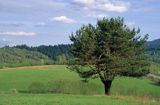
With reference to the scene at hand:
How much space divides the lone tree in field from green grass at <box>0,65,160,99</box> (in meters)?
8.60

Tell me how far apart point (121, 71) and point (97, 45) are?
4.68m

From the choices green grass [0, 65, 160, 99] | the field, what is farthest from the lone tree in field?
green grass [0, 65, 160, 99]

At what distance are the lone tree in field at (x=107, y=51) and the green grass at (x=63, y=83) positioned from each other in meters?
8.60

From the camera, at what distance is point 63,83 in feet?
232

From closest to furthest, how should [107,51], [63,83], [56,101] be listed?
[56,101]
[107,51]
[63,83]

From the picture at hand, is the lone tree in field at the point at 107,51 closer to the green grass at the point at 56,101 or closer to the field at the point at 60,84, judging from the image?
the field at the point at 60,84

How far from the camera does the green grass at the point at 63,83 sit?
69.1 m

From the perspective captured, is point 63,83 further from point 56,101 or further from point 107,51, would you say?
point 56,101

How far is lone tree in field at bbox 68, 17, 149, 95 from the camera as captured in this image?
57188 mm

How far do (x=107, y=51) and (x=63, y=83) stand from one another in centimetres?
1555

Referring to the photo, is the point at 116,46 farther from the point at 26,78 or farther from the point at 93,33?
the point at 26,78

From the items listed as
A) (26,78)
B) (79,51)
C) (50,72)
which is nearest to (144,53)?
(79,51)

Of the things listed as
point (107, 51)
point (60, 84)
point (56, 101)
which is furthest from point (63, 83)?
point (56, 101)

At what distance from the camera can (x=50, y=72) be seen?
10812 cm
